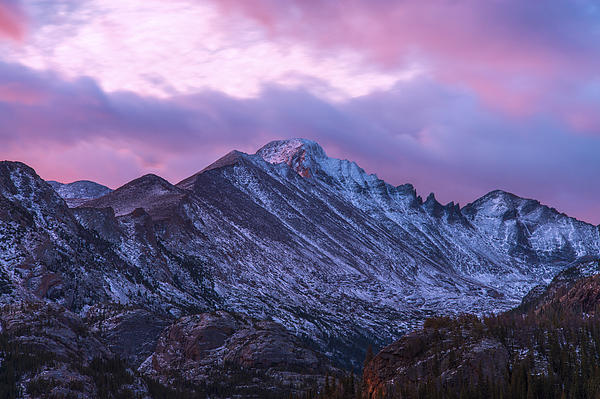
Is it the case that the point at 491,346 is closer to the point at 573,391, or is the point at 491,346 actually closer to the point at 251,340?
the point at 573,391

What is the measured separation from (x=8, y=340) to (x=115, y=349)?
40.6m

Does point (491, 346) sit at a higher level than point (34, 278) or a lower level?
lower

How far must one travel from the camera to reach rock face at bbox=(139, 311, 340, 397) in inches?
6309

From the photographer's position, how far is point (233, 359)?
170625mm

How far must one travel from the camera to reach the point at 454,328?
111812 millimetres

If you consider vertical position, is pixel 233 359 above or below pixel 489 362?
above

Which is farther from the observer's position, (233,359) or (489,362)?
(233,359)

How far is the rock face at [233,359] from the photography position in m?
160

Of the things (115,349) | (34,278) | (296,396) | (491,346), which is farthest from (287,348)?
(491,346)

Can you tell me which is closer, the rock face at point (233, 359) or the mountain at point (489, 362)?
the mountain at point (489, 362)

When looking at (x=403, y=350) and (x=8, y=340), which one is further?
(x=8, y=340)

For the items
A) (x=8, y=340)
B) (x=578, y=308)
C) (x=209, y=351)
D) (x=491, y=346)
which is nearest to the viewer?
(x=491, y=346)

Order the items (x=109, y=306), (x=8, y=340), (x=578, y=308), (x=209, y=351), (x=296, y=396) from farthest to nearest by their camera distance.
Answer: (x=109, y=306), (x=209, y=351), (x=578, y=308), (x=296, y=396), (x=8, y=340)

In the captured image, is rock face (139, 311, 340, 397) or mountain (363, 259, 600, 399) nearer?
mountain (363, 259, 600, 399)
